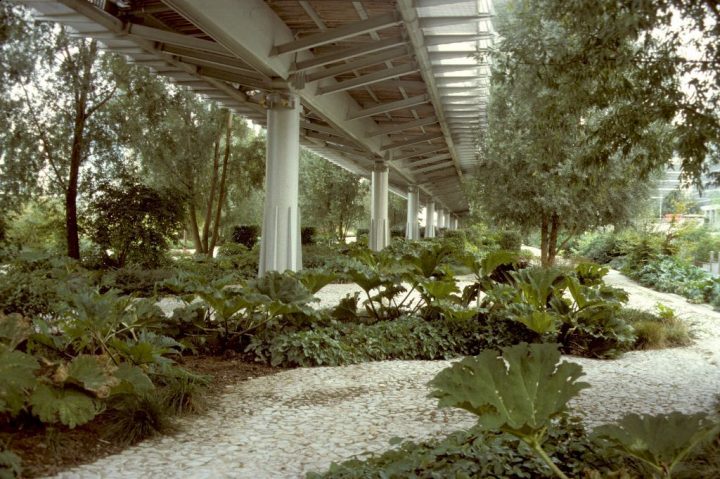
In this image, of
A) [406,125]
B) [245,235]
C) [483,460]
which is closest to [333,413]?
[483,460]

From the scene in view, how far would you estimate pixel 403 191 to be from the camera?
1847 inches

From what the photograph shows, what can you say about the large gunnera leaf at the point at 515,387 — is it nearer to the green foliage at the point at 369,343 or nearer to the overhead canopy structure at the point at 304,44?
the green foliage at the point at 369,343

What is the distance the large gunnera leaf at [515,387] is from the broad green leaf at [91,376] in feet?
6.78

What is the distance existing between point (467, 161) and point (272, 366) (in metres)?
24.8

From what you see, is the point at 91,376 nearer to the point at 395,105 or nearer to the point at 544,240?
the point at 395,105

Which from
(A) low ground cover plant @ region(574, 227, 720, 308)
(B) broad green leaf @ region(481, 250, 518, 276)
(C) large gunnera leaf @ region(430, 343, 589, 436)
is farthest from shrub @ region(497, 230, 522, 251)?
(C) large gunnera leaf @ region(430, 343, 589, 436)

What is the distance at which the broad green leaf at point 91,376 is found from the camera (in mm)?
3496

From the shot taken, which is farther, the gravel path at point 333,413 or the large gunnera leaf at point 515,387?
the gravel path at point 333,413

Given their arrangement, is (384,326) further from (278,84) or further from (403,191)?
(403,191)

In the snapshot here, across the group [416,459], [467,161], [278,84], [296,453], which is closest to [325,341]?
[296,453]

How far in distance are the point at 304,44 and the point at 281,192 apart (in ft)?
10.1

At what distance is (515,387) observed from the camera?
2.54 metres

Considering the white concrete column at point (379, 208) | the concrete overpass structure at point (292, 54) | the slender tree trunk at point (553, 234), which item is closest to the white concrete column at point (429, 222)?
the white concrete column at point (379, 208)

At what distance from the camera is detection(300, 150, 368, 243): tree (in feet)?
112
